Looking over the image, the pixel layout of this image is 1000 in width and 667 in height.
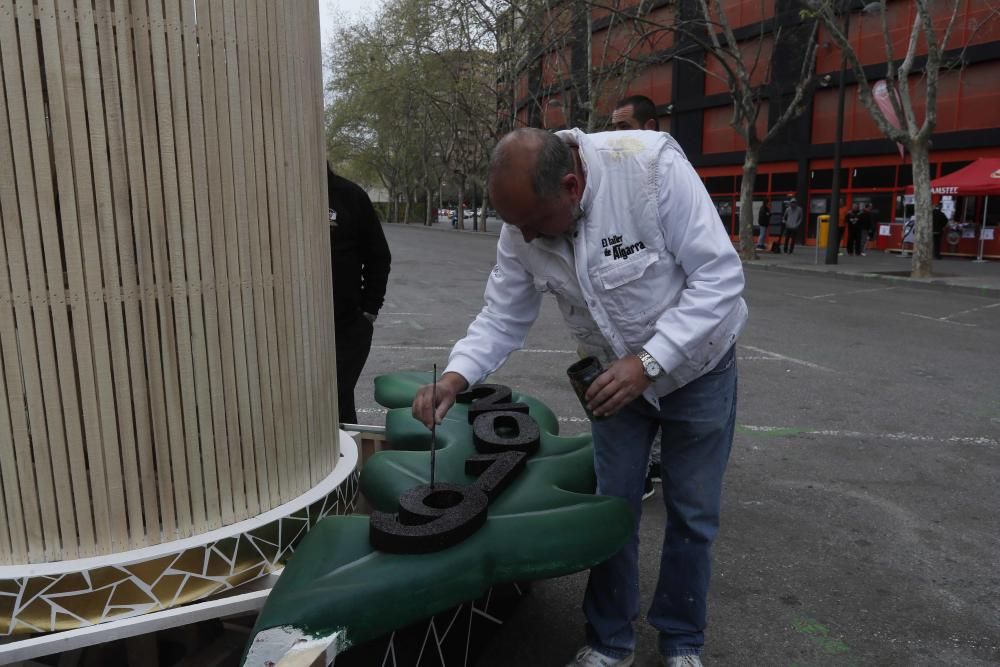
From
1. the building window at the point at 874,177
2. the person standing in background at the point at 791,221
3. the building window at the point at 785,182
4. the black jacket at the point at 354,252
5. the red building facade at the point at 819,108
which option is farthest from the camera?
the building window at the point at 785,182

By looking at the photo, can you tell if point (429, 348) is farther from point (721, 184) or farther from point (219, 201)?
point (721, 184)

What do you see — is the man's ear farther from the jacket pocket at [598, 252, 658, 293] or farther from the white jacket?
the jacket pocket at [598, 252, 658, 293]

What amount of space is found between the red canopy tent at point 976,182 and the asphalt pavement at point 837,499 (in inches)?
414

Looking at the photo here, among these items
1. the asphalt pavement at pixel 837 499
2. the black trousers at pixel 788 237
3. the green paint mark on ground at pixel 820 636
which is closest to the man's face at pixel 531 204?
the asphalt pavement at pixel 837 499

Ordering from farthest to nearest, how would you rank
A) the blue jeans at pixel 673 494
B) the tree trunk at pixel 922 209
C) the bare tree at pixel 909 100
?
1. the tree trunk at pixel 922 209
2. the bare tree at pixel 909 100
3. the blue jeans at pixel 673 494

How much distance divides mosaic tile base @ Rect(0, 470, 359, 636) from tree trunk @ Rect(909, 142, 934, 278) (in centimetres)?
1563

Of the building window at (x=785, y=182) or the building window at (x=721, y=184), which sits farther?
the building window at (x=721, y=184)

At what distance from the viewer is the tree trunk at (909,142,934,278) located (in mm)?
14914

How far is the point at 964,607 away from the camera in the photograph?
10.1ft

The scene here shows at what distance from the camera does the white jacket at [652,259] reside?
2.24 metres

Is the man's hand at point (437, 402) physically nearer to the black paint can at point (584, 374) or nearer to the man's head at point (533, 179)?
the black paint can at point (584, 374)

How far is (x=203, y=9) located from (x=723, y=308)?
167cm

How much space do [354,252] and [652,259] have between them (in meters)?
2.37

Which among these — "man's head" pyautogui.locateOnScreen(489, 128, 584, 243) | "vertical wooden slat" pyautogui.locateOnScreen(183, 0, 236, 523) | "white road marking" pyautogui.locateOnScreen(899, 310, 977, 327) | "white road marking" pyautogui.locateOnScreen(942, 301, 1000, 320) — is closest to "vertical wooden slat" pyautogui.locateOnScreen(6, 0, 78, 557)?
"vertical wooden slat" pyautogui.locateOnScreen(183, 0, 236, 523)
